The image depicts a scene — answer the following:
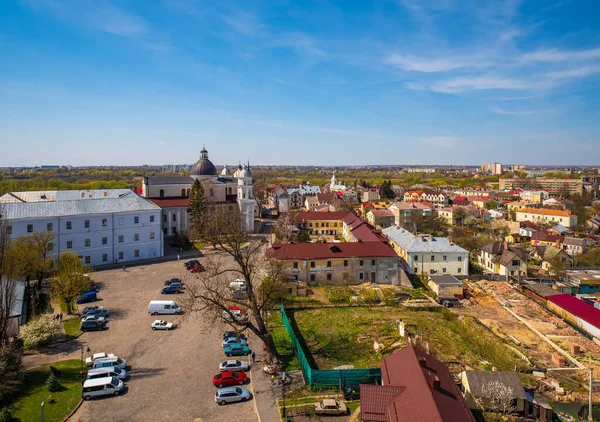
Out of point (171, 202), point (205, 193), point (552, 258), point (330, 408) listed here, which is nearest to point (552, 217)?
point (552, 258)

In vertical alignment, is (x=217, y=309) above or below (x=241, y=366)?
above

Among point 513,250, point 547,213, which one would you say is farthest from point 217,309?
point 547,213

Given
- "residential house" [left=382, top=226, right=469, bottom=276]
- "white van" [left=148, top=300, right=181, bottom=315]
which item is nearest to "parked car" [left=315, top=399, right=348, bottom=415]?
"white van" [left=148, top=300, right=181, bottom=315]

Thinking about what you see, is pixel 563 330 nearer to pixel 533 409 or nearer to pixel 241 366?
pixel 533 409

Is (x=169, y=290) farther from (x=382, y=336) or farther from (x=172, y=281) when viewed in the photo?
(x=382, y=336)

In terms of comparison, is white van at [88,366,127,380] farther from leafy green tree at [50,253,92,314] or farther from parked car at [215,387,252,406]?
leafy green tree at [50,253,92,314]
